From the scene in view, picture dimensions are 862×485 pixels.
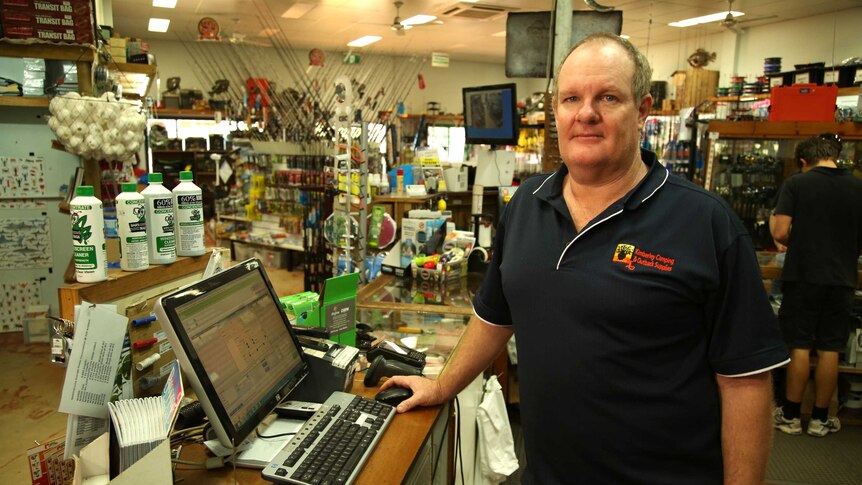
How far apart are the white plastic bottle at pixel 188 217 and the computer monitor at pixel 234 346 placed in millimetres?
348

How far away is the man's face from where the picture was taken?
134cm

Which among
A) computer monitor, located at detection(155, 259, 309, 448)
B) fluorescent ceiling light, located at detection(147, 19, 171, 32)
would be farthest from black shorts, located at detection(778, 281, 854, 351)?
fluorescent ceiling light, located at detection(147, 19, 171, 32)

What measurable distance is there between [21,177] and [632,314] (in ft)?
15.4

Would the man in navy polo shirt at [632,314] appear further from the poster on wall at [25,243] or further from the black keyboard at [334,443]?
the poster on wall at [25,243]

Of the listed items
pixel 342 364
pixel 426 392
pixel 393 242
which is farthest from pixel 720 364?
pixel 393 242

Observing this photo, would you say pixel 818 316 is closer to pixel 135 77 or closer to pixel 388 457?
pixel 388 457

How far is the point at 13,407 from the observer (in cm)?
320

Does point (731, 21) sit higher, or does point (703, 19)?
point (703, 19)

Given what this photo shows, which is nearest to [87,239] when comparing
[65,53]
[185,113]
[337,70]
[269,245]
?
[65,53]

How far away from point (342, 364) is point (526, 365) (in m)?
0.53

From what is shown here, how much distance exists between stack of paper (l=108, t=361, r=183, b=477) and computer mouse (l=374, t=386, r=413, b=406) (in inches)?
23.2

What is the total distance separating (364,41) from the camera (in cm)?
1163

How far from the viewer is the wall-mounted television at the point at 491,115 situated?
4.30 metres

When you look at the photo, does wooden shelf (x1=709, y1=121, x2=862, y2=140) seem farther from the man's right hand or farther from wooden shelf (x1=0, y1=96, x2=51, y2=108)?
wooden shelf (x1=0, y1=96, x2=51, y2=108)
